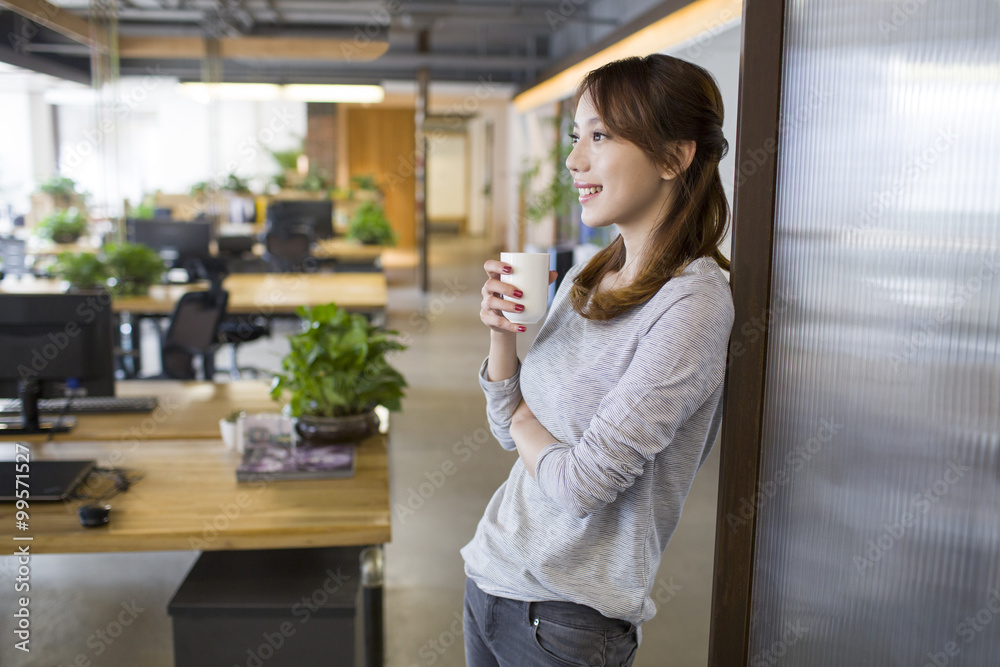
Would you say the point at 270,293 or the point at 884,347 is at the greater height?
the point at 884,347

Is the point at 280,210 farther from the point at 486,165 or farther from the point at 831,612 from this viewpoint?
the point at 486,165

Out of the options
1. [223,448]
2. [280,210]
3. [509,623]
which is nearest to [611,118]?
[509,623]

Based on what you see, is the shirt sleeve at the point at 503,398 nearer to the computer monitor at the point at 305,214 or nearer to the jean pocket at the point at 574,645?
the jean pocket at the point at 574,645

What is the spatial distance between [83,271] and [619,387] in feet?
15.5

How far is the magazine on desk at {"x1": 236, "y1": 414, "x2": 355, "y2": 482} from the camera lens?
221 cm

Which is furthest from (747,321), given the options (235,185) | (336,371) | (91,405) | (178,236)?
(235,185)

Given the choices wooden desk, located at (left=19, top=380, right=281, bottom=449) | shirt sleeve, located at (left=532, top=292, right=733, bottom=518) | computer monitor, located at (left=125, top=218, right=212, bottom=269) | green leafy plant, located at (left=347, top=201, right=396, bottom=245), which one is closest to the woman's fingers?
shirt sleeve, located at (left=532, top=292, right=733, bottom=518)

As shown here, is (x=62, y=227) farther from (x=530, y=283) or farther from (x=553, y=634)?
(x=553, y=634)

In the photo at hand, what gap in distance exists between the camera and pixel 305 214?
9.56m

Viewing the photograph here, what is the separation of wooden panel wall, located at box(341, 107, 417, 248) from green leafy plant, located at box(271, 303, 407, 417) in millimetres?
15000

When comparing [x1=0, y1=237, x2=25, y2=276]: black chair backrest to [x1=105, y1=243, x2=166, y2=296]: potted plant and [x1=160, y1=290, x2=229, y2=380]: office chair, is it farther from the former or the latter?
[x1=160, y1=290, x2=229, y2=380]: office chair

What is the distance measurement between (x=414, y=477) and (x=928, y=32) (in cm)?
404

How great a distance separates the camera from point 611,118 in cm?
113

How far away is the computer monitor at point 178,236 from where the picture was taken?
22.8ft
